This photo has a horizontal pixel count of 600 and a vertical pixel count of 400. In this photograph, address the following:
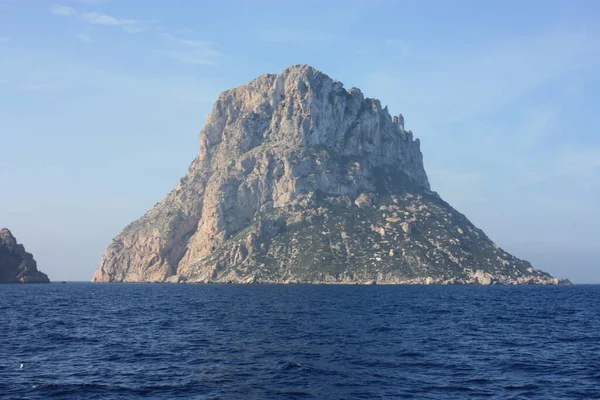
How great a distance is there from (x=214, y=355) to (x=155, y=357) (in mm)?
5484

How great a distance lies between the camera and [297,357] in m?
49.8

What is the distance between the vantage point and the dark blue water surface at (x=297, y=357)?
3809 centimetres

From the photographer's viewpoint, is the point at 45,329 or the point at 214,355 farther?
the point at 45,329

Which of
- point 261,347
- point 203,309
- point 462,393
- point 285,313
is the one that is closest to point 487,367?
point 462,393

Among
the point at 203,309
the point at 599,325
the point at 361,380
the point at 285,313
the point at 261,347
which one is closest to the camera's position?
the point at 361,380

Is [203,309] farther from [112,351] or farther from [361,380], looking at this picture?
[361,380]

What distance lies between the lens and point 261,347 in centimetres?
5550

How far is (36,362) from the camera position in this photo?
4675cm

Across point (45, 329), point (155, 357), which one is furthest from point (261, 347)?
point (45, 329)

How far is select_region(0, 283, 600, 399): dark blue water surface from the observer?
1500 inches

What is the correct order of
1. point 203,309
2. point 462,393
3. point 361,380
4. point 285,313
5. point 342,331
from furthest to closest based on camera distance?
point 203,309, point 285,313, point 342,331, point 361,380, point 462,393

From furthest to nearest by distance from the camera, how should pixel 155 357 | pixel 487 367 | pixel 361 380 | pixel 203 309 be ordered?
pixel 203 309
pixel 155 357
pixel 487 367
pixel 361 380

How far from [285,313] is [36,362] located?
164ft

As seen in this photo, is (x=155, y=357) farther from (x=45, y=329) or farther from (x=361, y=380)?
(x=45, y=329)
